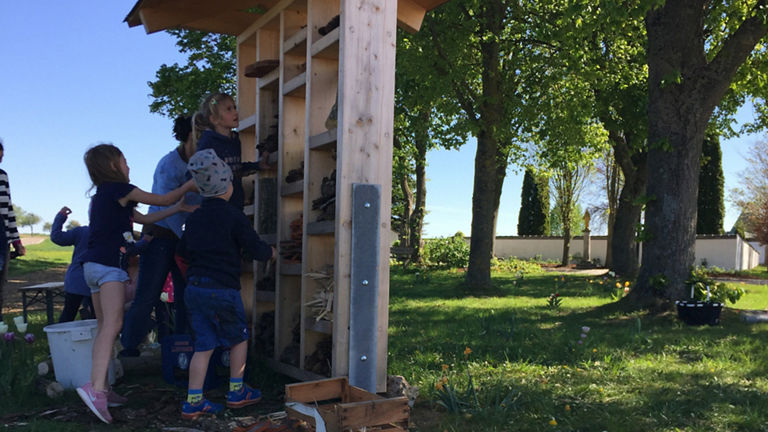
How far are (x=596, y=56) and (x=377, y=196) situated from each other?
1131 cm

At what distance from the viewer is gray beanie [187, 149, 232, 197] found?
3.91 metres

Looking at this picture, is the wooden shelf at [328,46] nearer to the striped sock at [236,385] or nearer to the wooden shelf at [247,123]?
the wooden shelf at [247,123]

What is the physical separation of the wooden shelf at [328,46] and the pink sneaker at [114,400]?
268 centimetres

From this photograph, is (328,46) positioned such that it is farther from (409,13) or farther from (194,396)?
(194,396)

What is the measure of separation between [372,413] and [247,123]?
349 cm

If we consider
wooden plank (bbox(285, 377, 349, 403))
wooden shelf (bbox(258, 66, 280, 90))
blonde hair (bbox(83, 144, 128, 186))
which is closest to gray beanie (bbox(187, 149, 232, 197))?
blonde hair (bbox(83, 144, 128, 186))

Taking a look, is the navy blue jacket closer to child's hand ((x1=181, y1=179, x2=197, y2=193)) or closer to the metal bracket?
child's hand ((x1=181, y1=179, x2=197, y2=193))

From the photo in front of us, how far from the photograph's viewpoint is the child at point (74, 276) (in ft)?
17.4

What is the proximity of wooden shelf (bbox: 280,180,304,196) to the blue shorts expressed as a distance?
1.09 metres

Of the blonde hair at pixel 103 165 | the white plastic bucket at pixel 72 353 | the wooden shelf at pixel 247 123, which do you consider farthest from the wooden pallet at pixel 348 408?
the wooden shelf at pixel 247 123

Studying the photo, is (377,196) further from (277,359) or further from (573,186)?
(573,186)

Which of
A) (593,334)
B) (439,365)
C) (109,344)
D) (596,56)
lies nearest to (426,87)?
(596,56)

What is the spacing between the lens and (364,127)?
409 centimetres

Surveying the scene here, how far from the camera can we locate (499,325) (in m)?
7.27
